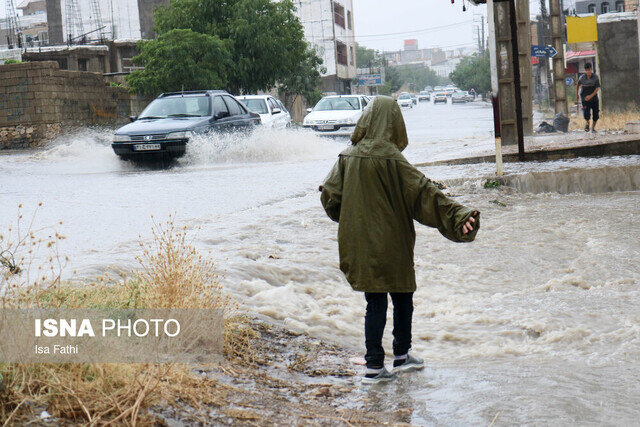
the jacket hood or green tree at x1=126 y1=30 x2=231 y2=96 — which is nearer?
the jacket hood

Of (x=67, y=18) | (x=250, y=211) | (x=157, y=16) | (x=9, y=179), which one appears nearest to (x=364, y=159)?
(x=250, y=211)

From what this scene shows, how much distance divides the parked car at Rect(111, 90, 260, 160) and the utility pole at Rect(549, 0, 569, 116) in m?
11.5

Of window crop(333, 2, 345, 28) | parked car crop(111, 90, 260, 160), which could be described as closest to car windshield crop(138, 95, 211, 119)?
parked car crop(111, 90, 260, 160)

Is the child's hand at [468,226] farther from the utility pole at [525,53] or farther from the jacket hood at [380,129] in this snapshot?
the utility pole at [525,53]

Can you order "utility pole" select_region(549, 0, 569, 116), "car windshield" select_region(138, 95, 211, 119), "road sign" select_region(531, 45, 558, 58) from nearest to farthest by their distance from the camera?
"car windshield" select_region(138, 95, 211, 119)
"road sign" select_region(531, 45, 558, 58)
"utility pole" select_region(549, 0, 569, 116)

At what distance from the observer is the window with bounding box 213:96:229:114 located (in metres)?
17.3

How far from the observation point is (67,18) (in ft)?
195

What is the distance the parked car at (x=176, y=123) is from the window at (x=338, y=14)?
5524 centimetres

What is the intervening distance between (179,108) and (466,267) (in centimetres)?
1075

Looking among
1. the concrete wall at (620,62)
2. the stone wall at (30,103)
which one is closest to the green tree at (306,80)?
the stone wall at (30,103)

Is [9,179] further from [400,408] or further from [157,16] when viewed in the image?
[157,16]

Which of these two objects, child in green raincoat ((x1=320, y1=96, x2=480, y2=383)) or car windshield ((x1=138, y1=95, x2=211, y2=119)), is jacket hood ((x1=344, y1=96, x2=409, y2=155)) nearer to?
child in green raincoat ((x1=320, y1=96, x2=480, y2=383))

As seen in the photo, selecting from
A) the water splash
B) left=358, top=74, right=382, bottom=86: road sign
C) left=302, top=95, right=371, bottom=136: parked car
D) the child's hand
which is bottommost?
the child's hand

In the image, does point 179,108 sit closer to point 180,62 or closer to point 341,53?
point 180,62
